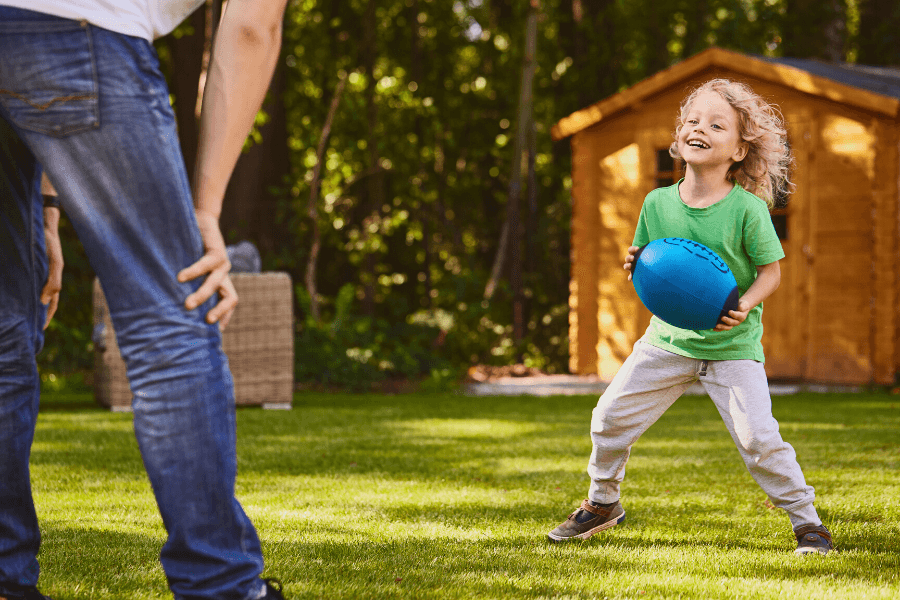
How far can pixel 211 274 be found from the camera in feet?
5.84

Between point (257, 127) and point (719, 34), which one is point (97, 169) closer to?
point (257, 127)

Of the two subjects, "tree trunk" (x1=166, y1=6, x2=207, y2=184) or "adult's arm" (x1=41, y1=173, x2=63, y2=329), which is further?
"tree trunk" (x1=166, y1=6, x2=207, y2=184)

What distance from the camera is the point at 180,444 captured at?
5.58 feet

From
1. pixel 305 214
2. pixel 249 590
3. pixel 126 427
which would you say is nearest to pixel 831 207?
pixel 305 214

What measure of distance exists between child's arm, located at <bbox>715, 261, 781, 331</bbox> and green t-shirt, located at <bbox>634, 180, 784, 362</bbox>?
0.03 metres

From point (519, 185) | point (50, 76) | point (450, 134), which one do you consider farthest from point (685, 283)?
point (450, 134)

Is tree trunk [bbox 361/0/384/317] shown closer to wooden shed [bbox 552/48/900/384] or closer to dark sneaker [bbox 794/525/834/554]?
wooden shed [bbox 552/48/900/384]

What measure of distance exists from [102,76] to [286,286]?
6.08 meters

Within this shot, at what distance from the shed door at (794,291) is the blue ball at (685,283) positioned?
7206 millimetres

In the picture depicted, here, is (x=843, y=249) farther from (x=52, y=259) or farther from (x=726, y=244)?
(x=52, y=259)

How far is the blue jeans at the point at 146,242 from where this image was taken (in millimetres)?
1667

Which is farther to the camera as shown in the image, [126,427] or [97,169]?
[126,427]

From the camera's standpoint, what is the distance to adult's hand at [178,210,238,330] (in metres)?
1.74

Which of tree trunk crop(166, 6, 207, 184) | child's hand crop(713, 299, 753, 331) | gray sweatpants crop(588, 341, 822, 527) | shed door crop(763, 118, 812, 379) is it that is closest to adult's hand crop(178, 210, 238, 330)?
gray sweatpants crop(588, 341, 822, 527)
